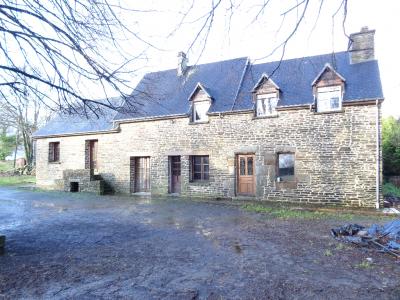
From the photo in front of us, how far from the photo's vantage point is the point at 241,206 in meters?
13.1

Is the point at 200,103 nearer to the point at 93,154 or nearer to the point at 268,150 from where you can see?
the point at 268,150

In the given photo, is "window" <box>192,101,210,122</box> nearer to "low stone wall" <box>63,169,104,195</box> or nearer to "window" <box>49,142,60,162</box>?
"low stone wall" <box>63,169,104,195</box>

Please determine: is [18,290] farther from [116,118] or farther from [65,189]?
[65,189]

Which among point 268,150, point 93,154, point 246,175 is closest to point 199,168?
point 246,175

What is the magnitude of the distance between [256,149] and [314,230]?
5900 millimetres

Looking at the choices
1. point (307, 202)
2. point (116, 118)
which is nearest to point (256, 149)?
point (307, 202)

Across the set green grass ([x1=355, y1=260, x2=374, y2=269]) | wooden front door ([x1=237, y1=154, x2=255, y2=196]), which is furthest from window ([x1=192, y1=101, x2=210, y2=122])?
green grass ([x1=355, y1=260, x2=374, y2=269])

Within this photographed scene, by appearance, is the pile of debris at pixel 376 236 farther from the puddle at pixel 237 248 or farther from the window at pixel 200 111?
the window at pixel 200 111

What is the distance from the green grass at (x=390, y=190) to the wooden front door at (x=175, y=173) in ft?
34.1

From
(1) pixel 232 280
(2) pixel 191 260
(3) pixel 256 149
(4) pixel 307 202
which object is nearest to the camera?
(1) pixel 232 280

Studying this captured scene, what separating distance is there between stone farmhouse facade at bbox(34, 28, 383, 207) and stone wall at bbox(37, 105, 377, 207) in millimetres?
41

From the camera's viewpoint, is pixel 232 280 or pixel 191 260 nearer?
pixel 232 280

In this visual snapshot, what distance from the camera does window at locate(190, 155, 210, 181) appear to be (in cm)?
1556

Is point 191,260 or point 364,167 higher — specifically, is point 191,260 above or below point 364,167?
below
